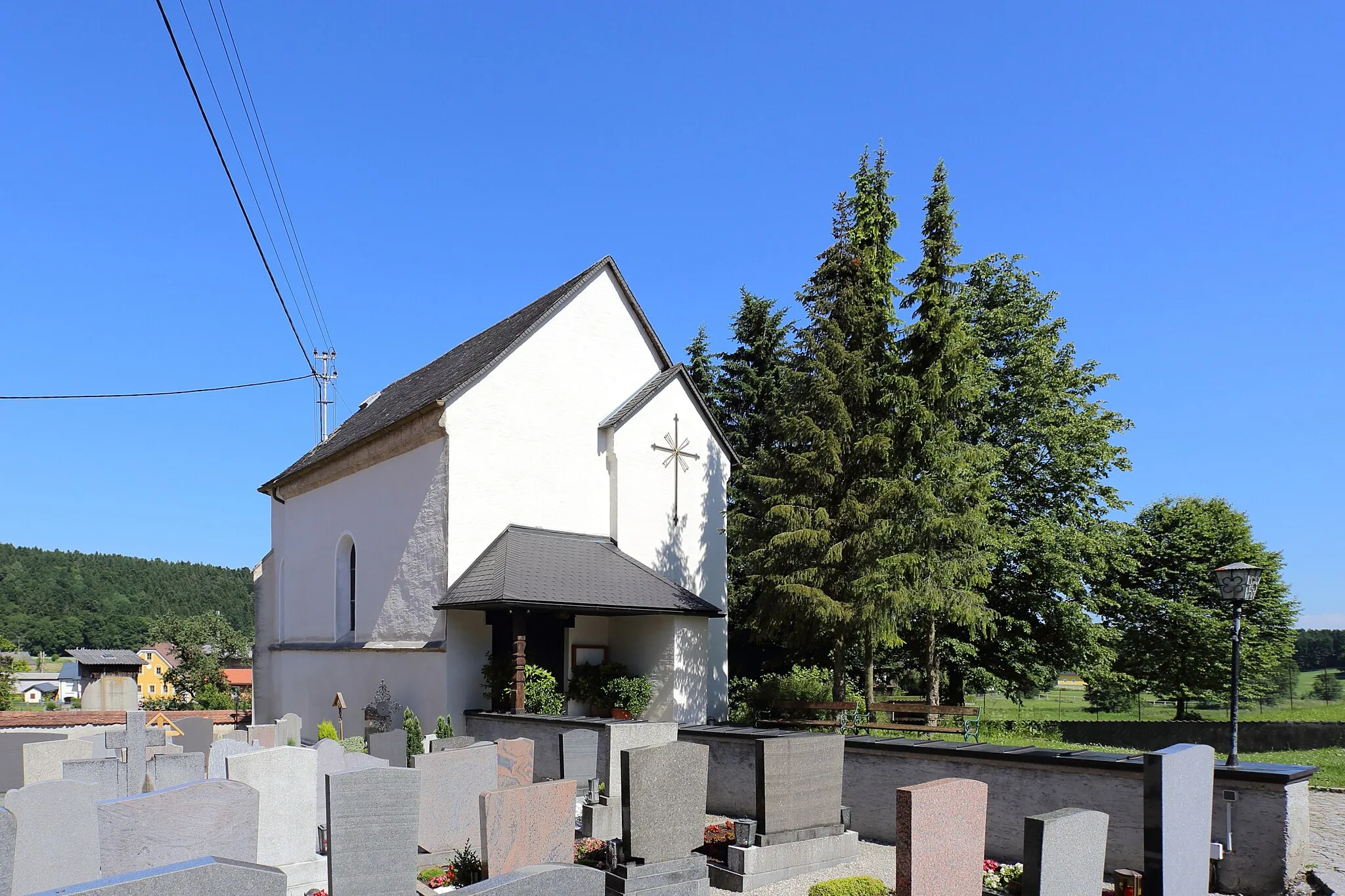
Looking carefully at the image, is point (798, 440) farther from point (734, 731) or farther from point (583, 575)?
point (734, 731)

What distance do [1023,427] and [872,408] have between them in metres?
11.4

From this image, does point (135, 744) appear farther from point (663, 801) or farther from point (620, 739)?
point (663, 801)

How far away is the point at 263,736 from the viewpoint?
52.9 ft

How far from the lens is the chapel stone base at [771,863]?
9531 millimetres

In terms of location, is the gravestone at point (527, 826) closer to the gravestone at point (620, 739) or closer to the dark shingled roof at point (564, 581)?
the gravestone at point (620, 739)

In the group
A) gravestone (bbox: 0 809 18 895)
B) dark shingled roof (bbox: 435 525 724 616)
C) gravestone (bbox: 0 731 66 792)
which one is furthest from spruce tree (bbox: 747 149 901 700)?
gravestone (bbox: 0 809 18 895)

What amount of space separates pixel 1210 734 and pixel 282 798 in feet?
95.6

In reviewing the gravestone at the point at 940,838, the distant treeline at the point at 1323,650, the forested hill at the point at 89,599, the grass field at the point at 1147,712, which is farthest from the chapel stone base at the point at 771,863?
the distant treeline at the point at 1323,650

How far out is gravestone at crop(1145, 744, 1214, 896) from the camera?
24.4 feet

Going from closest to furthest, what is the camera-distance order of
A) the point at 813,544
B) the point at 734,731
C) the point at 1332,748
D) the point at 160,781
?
the point at 160,781 < the point at 734,731 < the point at 813,544 < the point at 1332,748

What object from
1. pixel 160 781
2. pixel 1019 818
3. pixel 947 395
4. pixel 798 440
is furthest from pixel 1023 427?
pixel 160 781

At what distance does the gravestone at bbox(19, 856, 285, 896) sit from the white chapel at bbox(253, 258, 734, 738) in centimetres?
1254

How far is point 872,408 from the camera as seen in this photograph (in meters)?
19.1

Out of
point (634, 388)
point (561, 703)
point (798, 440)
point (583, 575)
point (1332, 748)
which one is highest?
point (634, 388)
